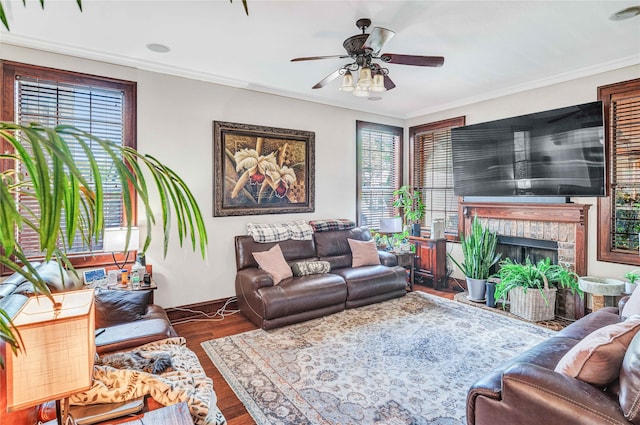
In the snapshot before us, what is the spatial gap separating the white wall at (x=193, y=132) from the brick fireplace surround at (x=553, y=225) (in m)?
2.62

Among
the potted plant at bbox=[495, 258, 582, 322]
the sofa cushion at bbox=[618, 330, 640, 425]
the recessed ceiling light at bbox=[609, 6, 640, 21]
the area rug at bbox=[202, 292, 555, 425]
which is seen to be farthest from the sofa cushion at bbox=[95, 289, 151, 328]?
the recessed ceiling light at bbox=[609, 6, 640, 21]

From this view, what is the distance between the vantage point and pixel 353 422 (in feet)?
6.95

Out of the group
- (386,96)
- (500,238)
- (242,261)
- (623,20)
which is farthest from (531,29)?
(242,261)

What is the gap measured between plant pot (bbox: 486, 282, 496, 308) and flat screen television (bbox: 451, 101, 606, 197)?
3.87ft

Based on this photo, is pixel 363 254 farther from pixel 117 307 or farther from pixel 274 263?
pixel 117 307

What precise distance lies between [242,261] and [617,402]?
3.45m

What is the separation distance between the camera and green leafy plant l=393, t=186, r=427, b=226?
5.65 m

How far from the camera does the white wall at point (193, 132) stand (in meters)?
3.66

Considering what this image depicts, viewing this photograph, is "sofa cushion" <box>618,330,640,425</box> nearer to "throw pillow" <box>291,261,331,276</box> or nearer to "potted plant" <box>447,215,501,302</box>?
"throw pillow" <box>291,261,331,276</box>

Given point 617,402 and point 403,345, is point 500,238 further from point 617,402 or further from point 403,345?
point 617,402

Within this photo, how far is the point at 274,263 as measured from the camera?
401cm

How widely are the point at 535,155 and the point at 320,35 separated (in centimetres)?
296

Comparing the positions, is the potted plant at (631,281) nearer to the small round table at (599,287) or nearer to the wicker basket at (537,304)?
the small round table at (599,287)

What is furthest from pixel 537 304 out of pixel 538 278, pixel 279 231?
pixel 279 231
